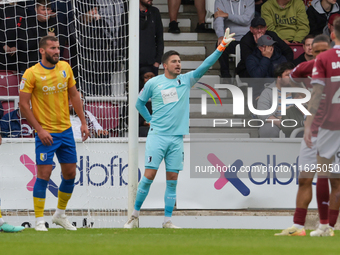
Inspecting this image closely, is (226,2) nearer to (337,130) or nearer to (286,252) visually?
(337,130)

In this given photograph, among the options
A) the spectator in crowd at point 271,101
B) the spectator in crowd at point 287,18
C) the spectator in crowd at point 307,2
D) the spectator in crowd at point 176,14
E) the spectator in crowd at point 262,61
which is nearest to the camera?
the spectator in crowd at point 271,101

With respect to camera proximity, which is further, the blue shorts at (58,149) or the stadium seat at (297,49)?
the stadium seat at (297,49)

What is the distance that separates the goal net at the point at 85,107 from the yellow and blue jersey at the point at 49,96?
5.11ft

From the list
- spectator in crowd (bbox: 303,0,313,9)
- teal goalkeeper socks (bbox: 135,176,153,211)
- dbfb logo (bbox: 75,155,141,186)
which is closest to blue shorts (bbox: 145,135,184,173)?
teal goalkeeper socks (bbox: 135,176,153,211)

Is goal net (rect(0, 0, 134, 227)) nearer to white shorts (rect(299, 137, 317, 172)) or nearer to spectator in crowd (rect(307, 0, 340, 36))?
white shorts (rect(299, 137, 317, 172))

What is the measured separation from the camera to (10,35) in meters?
8.77

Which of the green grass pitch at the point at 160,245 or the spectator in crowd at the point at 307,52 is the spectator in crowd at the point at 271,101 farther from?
the green grass pitch at the point at 160,245

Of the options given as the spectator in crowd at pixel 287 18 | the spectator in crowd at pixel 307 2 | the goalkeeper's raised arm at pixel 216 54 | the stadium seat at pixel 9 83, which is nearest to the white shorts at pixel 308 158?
the goalkeeper's raised arm at pixel 216 54

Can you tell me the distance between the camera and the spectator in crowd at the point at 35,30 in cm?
848

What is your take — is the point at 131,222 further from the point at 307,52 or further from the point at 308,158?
the point at 307,52

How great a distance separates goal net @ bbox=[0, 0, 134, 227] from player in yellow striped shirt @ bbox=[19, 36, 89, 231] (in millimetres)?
1430

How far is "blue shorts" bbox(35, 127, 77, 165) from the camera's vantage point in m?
6.02

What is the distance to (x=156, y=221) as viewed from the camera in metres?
7.69

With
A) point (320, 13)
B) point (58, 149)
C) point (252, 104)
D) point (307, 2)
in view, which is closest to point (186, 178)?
point (252, 104)
